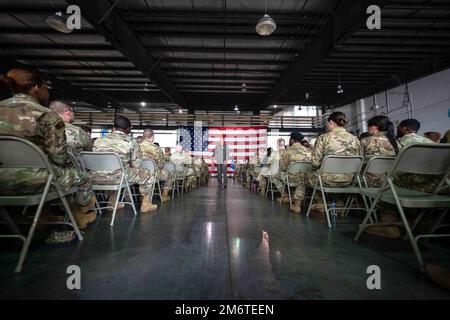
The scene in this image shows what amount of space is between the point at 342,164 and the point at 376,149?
2.35ft

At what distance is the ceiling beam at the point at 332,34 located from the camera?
3754 millimetres

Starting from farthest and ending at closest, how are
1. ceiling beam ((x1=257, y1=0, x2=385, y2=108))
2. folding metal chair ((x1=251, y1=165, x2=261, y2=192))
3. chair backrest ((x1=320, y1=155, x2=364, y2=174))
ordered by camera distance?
folding metal chair ((x1=251, y1=165, x2=261, y2=192)) < ceiling beam ((x1=257, y1=0, x2=385, y2=108)) < chair backrest ((x1=320, y1=155, x2=364, y2=174))

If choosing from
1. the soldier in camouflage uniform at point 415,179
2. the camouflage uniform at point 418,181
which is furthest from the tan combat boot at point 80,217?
the camouflage uniform at point 418,181

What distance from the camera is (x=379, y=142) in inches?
96.1

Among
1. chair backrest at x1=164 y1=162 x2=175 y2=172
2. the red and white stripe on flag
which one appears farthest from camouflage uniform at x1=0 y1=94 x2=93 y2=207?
the red and white stripe on flag

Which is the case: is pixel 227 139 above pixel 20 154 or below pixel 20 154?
above

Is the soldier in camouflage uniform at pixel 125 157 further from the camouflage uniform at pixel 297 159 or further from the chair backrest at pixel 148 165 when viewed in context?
the camouflage uniform at pixel 297 159

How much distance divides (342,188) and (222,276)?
5.49 ft

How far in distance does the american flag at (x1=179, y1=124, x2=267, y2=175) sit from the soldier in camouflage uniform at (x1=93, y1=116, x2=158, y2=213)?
302 inches

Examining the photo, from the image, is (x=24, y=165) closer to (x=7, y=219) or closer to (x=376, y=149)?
(x=7, y=219)

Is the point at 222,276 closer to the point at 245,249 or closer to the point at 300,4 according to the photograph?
the point at 245,249

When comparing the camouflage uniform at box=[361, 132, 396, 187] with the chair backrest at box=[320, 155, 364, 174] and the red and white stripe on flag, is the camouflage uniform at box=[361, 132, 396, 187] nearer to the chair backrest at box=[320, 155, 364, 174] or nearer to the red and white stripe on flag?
the chair backrest at box=[320, 155, 364, 174]

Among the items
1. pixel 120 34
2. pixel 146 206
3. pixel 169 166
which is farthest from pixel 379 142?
pixel 120 34

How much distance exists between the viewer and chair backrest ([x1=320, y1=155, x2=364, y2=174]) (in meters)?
2.05
